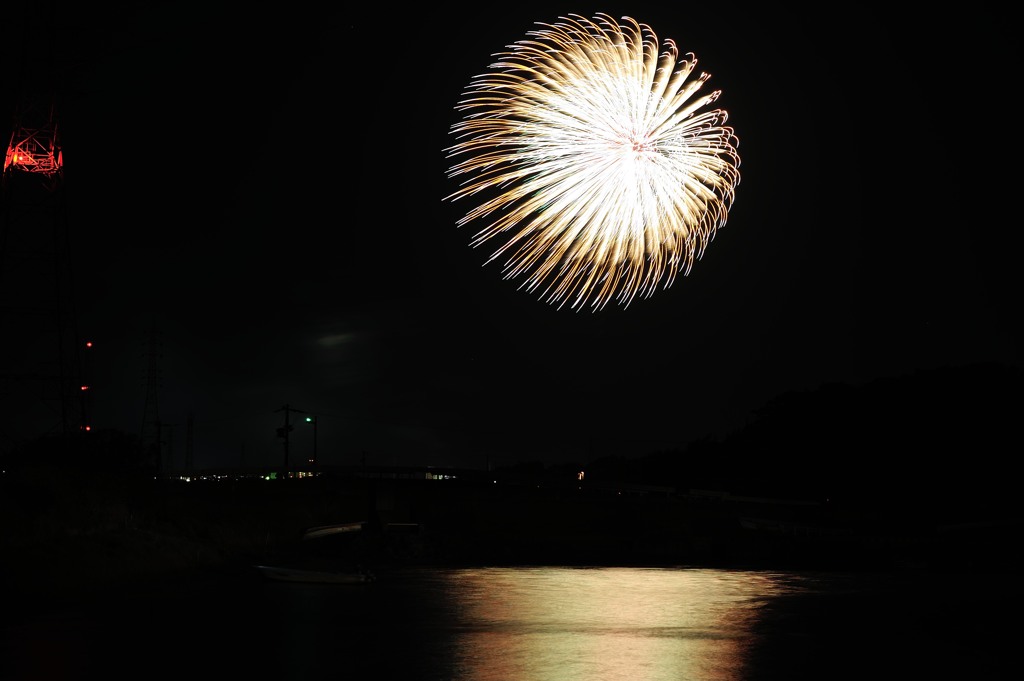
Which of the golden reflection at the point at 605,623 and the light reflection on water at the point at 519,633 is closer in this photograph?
the golden reflection at the point at 605,623

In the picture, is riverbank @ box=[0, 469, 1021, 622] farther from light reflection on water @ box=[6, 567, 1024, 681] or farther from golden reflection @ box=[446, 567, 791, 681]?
golden reflection @ box=[446, 567, 791, 681]

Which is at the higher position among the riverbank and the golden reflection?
the riverbank

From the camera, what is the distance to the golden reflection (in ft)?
110

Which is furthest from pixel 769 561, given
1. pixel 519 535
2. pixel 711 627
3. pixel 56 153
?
pixel 56 153

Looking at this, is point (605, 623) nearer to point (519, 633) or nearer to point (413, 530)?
point (519, 633)

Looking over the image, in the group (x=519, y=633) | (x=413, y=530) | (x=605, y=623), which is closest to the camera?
(x=519, y=633)

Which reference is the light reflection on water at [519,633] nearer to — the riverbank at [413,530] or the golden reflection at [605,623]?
the golden reflection at [605,623]

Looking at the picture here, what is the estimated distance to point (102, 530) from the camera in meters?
54.6

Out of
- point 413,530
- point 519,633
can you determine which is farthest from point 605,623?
point 413,530

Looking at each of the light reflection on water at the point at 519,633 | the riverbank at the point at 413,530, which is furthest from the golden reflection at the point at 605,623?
the riverbank at the point at 413,530

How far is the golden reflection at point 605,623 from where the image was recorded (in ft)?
110

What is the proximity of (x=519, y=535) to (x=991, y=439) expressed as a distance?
5863 cm

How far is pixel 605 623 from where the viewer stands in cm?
4409

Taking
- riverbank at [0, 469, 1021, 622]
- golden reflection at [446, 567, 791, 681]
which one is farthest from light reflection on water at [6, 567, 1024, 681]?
riverbank at [0, 469, 1021, 622]
